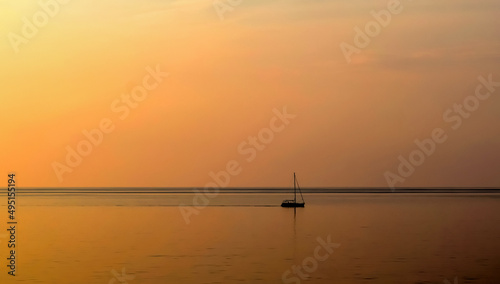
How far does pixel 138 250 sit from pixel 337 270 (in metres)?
18.8

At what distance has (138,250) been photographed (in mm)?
59438

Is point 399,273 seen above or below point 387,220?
below

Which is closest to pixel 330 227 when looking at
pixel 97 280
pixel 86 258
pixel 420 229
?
pixel 420 229

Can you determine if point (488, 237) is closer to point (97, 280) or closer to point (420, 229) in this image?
point (420, 229)

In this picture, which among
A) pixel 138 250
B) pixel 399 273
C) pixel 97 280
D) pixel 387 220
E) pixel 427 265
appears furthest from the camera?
pixel 387 220

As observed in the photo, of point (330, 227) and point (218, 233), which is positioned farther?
point (330, 227)

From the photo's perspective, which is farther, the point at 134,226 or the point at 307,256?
the point at 134,226

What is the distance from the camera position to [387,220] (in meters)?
96.2

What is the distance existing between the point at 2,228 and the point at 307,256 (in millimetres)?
39501

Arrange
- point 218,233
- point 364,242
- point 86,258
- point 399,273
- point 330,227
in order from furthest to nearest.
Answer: point 330,227, point 218,233, point 364,242, point 86,258, point 399,273

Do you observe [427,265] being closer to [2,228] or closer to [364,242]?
[364,242]

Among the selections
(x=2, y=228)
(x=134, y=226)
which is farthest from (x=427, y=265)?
(x=2, y=228)

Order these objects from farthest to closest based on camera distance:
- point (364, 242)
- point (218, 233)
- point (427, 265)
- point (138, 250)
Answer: point (218, 233), point (364, 242), point (138, 250), point (427, 265)

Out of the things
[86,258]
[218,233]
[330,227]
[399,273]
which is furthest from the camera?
[330,227]
